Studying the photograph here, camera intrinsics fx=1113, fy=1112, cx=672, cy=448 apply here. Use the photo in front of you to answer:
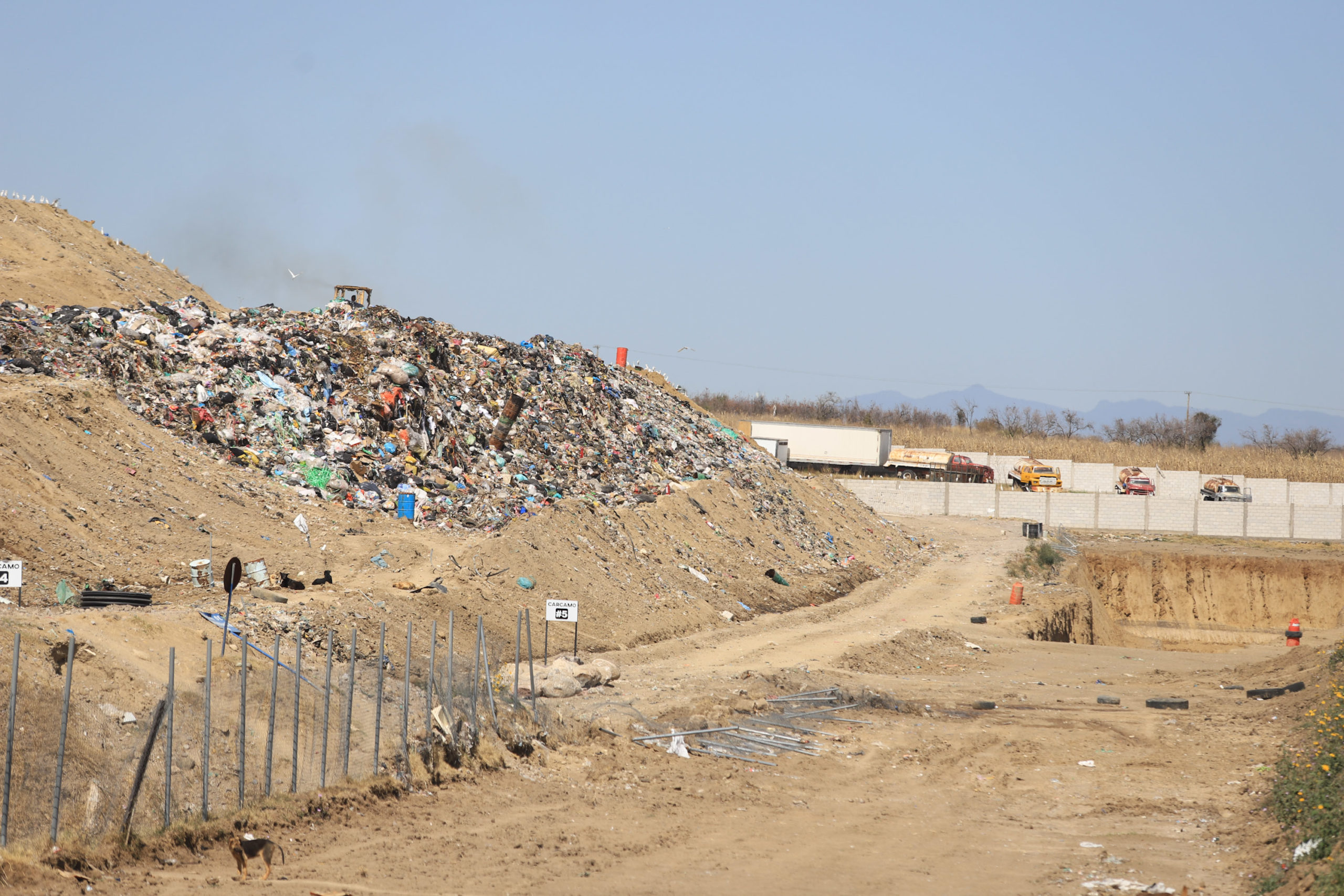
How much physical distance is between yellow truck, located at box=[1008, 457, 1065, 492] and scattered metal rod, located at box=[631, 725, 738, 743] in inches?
1675

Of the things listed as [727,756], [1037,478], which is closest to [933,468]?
[1037,478]

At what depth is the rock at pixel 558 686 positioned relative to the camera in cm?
1552

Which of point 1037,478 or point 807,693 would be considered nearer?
point 807,693

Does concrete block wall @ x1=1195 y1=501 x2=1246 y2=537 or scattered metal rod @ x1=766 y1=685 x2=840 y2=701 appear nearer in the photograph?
scattered metal rod @ x1=766 y1=685 x2=840 y2=701

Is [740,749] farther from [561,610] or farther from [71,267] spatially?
[71,267]

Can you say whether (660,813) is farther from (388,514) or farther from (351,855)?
(388,514)

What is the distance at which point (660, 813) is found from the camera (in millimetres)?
11688

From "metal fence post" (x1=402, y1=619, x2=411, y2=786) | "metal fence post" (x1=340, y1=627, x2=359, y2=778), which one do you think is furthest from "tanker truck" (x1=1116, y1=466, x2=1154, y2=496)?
"metal fence post" (x1=340, y1=627, x2=359, y2=778)

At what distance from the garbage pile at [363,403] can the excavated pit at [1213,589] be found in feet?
53.1

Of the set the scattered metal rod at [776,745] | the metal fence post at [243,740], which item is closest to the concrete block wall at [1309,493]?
the scattered metal rod at [776,745]

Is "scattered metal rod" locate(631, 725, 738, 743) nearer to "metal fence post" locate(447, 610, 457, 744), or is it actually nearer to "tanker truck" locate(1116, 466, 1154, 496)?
"metal fence post" locate(447, 610, 457, 744)

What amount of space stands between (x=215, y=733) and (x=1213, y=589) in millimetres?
35614

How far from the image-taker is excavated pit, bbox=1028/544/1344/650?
3678cm

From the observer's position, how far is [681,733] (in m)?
14.1
